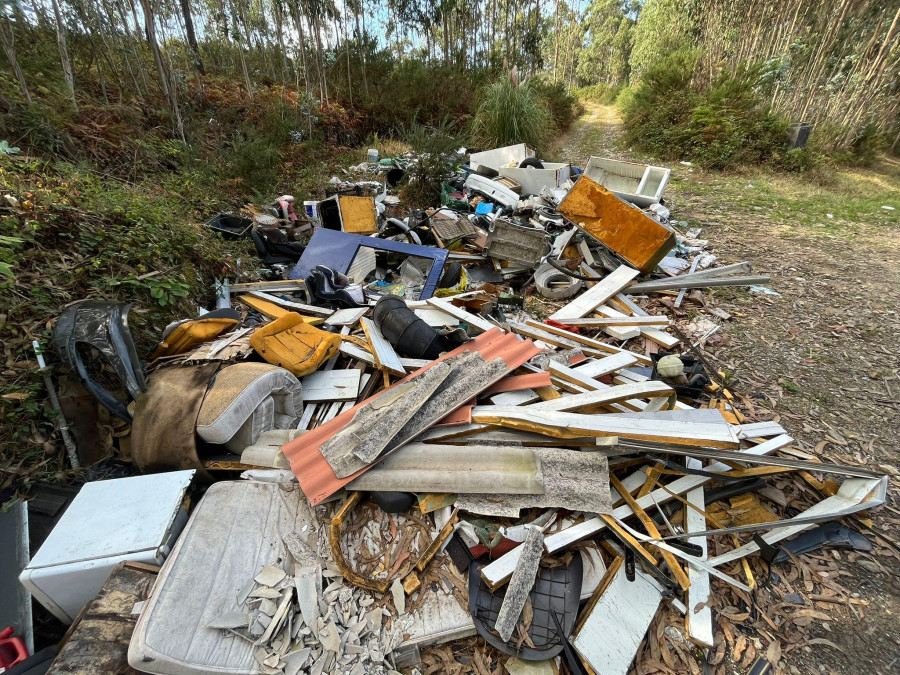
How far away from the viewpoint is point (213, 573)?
5.72 ft

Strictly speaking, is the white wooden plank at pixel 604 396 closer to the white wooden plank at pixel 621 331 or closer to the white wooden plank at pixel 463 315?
the white wooden plank at pixel 463 315

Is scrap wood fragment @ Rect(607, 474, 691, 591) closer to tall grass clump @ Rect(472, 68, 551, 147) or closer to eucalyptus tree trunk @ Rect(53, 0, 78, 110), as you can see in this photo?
eucalyptus tree trunk @ Rect(53, 0, 78, 110)

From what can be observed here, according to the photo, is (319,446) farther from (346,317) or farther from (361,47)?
(361,47)

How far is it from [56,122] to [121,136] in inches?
31.1

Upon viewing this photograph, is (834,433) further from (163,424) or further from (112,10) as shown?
(112,10)

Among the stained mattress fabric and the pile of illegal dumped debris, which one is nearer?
the stained mattress fabric

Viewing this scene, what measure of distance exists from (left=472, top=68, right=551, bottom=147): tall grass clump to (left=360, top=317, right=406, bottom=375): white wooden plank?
26.4 feet

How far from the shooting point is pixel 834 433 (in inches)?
114

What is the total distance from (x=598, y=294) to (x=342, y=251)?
308cm

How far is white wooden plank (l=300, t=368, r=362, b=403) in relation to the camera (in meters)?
2.84

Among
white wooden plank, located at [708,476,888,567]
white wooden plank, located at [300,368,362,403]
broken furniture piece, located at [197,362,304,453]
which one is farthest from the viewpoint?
white wooden plank, located at [300,368,362,403]

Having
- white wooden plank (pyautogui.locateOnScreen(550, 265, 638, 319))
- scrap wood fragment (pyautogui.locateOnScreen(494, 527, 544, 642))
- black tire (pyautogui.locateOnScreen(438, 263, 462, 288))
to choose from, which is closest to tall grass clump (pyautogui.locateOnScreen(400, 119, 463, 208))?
black tire (pyautogui.locateOnScreen(438, 263, 462, 288))

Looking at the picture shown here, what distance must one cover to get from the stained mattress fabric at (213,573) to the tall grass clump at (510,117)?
9.72 m

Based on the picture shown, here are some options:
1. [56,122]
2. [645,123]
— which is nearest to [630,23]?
[645,123]
